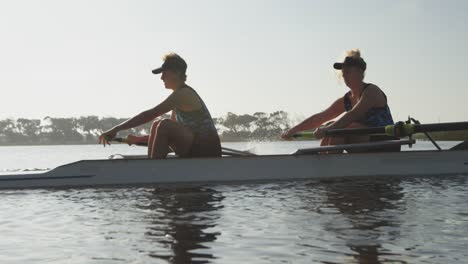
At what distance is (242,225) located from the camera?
668 cm

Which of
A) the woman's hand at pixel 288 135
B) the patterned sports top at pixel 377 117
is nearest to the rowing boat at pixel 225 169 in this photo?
the patterned sports top at pixel 377 117

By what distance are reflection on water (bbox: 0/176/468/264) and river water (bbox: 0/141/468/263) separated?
A: 1cm

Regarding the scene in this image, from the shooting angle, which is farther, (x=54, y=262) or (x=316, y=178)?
(x=316, y=178)

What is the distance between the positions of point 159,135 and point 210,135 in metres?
0.99

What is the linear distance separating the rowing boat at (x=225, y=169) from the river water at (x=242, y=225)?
788 millimetres

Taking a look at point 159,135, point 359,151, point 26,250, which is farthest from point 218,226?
point 359,151

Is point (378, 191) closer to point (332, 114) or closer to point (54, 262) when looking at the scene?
point (332, 114)

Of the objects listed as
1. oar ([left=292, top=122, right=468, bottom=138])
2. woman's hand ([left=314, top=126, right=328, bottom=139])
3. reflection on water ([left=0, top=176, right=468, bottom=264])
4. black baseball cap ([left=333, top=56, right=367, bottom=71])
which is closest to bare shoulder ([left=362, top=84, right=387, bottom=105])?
black baseball cap ([left=333, top=56, right=367, bottom=71])

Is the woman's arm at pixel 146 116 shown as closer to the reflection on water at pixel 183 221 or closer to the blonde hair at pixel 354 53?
the reflection on water at pixel 183 221

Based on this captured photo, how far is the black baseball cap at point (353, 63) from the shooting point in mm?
11969

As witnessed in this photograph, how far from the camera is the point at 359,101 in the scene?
11875 millimetres

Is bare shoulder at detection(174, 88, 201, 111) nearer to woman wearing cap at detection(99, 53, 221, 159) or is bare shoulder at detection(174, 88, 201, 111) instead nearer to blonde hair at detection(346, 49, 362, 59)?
woman wearing cap at detection(99, 53, 221, 159)

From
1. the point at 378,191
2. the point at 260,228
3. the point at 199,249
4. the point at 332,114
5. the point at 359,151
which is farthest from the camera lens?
the point at 332,114

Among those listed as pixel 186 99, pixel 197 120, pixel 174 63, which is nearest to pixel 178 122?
pixel 197 120
